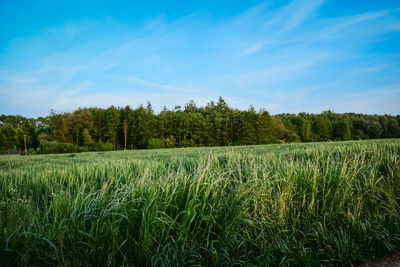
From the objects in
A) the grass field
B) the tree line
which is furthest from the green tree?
Answer: the grass field

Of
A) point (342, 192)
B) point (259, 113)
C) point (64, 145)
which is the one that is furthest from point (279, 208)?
point (259, 113)

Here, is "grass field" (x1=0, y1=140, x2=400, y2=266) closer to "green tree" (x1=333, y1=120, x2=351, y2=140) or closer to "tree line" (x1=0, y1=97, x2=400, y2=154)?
"tree line" (x1=0, y1=97, x2=400, y2=154)

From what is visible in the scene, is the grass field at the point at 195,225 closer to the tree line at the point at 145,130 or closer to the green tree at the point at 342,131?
the tree line at the point at 145,130

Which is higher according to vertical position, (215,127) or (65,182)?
(215,127)

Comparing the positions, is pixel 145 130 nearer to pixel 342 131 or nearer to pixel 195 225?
pixel 195 225

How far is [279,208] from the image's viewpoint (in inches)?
109

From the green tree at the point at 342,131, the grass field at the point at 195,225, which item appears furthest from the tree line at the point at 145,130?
the grass field at the point at 195,225

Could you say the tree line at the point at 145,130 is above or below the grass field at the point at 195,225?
above

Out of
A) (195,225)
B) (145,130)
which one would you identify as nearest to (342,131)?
(145,130)

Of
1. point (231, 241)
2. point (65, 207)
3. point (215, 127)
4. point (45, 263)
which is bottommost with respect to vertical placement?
point (231, 241)

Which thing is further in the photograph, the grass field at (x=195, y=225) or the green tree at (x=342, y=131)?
the green tree at (x=342, y=131)

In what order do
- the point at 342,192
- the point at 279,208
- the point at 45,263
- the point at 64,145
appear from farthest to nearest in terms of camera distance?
1. the point at 64,145
2. the point at 342,192
3. the point at 279,208
4. the point at 45,263

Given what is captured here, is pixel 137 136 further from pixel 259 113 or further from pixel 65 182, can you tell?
pixel 65 182

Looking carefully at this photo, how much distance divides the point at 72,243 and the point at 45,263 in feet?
0.72
